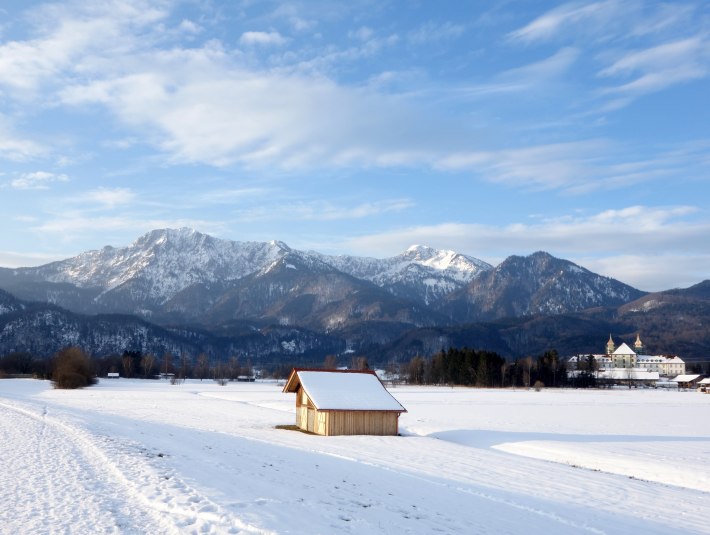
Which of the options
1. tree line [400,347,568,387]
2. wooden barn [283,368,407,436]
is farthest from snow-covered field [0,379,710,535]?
tree line [400,347,568,387]

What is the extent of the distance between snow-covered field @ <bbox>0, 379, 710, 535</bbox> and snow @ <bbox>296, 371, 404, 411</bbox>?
2.73 m

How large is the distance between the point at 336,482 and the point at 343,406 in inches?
856

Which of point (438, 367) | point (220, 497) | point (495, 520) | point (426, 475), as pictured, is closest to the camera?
point (220, 497)

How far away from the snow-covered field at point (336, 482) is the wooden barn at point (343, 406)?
1963 millimetres

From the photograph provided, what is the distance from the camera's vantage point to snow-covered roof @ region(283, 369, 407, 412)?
44.4m

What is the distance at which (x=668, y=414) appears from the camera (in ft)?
232

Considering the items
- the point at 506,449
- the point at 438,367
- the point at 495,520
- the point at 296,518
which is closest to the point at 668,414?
the point at 506,449

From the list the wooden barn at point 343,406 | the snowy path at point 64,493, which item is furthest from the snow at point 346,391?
the snowy path at point 64,493

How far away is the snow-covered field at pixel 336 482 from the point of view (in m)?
15.8

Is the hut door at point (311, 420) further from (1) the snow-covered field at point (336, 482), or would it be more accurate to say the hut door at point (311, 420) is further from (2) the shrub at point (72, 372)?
(2) the shrub at point (72, 372)

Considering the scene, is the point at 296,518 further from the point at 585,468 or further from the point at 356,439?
the point at 356,439

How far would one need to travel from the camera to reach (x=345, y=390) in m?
46.6

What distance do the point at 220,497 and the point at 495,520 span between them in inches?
309

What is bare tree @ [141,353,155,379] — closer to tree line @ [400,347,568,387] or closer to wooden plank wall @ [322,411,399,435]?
tree line @ [400,347,568,387]
